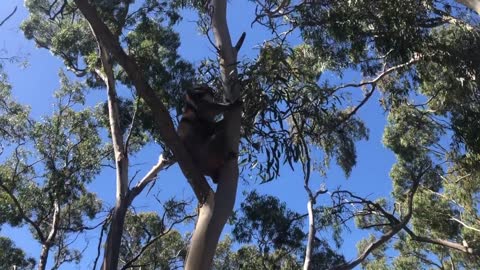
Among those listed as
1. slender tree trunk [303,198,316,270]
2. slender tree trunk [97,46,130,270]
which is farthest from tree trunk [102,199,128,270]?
slender tree trunk [303,198,316,270]

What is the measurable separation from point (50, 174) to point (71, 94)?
81.4 inches

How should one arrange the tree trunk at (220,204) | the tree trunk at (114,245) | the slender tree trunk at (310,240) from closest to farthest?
the tree trunk at (220,204) → the tree trunk at (114,245) → the slender tree trunk at (310,240)

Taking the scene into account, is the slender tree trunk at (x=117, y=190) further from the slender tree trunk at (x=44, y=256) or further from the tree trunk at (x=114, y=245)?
the slender tree trunk at (x=44, y=256)

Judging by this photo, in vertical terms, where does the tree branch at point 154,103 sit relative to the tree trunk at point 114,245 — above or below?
below

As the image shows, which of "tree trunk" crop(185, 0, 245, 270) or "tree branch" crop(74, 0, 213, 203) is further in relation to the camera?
"tree branch" crop(74, 0, 213, 203)

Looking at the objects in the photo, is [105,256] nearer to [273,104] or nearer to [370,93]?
[273,104]

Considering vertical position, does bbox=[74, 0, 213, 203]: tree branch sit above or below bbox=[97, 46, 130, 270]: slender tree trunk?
below

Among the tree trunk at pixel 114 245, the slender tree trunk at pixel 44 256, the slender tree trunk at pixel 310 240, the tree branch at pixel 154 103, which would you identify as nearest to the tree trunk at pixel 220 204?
the tree branch at pixel 154 103

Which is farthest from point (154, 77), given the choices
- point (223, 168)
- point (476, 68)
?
point (223, 168)

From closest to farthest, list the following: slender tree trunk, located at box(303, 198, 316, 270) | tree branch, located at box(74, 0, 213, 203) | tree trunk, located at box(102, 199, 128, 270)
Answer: tree branch, located at box(74, 0, 213, 203) < tree trunk, located at box(102, 199, 128, 270) < slender tree trunk, located at box(303, 198, 316, 270)

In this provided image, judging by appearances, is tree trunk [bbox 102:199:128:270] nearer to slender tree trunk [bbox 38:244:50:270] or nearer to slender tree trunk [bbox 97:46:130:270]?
slender tree trunk [bbox 97:46:130:270]

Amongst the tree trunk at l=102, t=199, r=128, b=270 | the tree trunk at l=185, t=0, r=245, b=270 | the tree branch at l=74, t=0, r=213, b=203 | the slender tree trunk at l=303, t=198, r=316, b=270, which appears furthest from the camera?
the slender tree trunk at l=303, t=198, r=316, b=270

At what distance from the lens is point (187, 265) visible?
12.6 ft

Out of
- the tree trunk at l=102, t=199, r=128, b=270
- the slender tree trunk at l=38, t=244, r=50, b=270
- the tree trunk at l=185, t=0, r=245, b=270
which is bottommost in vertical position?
the tree trunk at l=185, t=0, r=245, b=270
